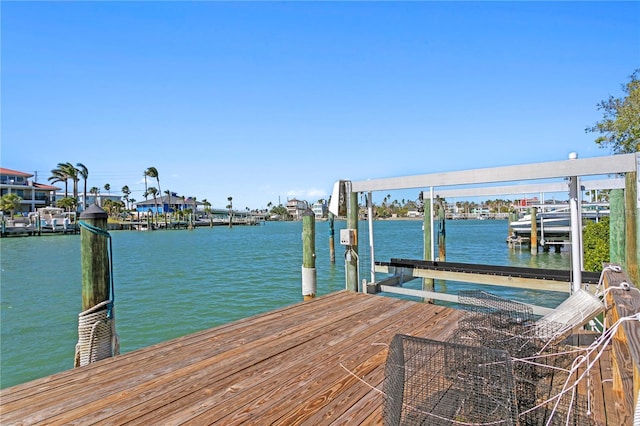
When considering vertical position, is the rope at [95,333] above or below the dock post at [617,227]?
below

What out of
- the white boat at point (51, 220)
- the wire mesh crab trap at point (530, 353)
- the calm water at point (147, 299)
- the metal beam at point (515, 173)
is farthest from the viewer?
the white boat at point (51, 220)

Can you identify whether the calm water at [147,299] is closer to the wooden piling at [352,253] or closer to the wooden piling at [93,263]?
the wooden piling at [352,253]

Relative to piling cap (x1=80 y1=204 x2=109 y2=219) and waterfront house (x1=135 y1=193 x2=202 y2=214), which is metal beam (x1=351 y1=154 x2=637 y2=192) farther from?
waterfront house (x1=135 y1=193 x2=202 y2=214)

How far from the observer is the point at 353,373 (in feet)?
10.3

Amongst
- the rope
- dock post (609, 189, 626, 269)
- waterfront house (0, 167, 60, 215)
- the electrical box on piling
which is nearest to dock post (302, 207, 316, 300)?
the electrical box on piling

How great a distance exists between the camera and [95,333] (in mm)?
3627

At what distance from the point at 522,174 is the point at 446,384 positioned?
352 cm

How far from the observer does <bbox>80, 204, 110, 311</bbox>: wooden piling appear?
12.1ft

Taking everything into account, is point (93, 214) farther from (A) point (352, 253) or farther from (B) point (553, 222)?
(B) point (553, 222)

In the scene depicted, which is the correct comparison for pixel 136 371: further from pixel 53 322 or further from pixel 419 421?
pixel 53 322

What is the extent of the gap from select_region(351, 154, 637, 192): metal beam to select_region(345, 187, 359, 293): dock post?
19 centimetres

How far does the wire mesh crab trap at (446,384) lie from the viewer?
1.79m

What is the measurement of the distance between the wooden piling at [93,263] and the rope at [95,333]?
46mm

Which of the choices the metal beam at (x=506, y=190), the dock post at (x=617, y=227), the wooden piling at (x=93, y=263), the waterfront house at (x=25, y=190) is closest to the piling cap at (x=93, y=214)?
the wooden piling at (x=93, y=263)
